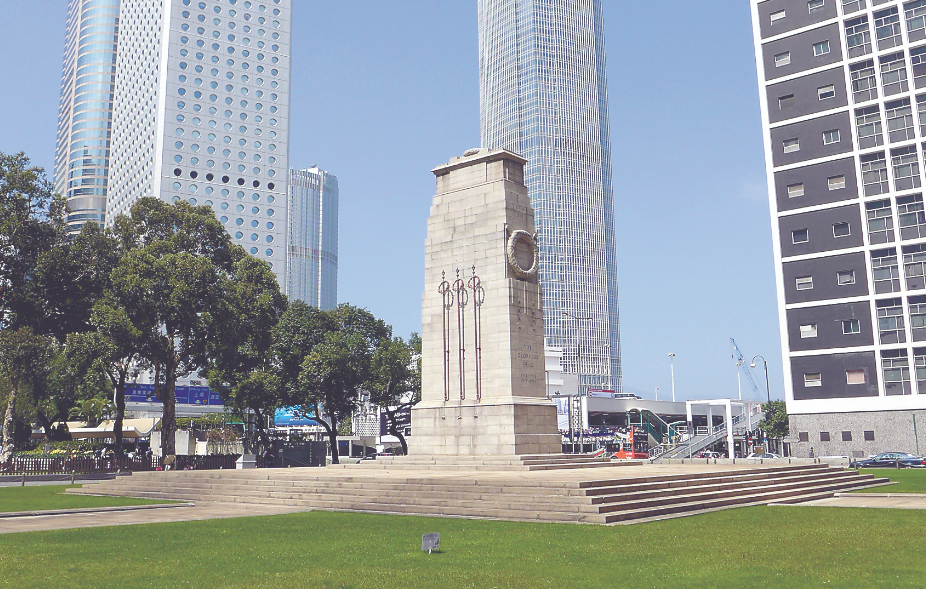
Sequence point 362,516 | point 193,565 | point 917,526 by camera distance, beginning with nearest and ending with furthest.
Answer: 1. point 193,565
2. point 917,526
3. point 362,516

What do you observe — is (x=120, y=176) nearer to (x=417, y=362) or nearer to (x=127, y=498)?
(x=417, y=362)

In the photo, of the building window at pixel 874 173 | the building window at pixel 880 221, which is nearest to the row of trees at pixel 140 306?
the building window at pixel 880 221

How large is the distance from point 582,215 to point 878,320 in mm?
129081

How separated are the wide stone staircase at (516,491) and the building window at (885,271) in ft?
94.8

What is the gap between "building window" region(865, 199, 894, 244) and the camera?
190ft

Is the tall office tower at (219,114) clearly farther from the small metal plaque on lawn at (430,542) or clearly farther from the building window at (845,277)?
the small metal plaque on lawn at (430,542)

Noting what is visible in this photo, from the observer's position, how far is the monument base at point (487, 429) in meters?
32.8

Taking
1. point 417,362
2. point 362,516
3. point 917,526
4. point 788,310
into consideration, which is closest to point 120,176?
point 417,362

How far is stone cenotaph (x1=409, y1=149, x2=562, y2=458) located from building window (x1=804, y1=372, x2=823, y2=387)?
33.3m

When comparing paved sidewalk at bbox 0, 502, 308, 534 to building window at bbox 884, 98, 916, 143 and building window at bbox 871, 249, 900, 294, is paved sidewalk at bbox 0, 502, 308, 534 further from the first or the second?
building window at bbox 884, 98, 916, 143

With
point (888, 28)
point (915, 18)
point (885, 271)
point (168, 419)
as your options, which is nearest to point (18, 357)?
point (168, 419)

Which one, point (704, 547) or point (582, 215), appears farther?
point (582, 215)

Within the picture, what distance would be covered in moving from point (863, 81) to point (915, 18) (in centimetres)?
548

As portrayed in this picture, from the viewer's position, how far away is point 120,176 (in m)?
156
